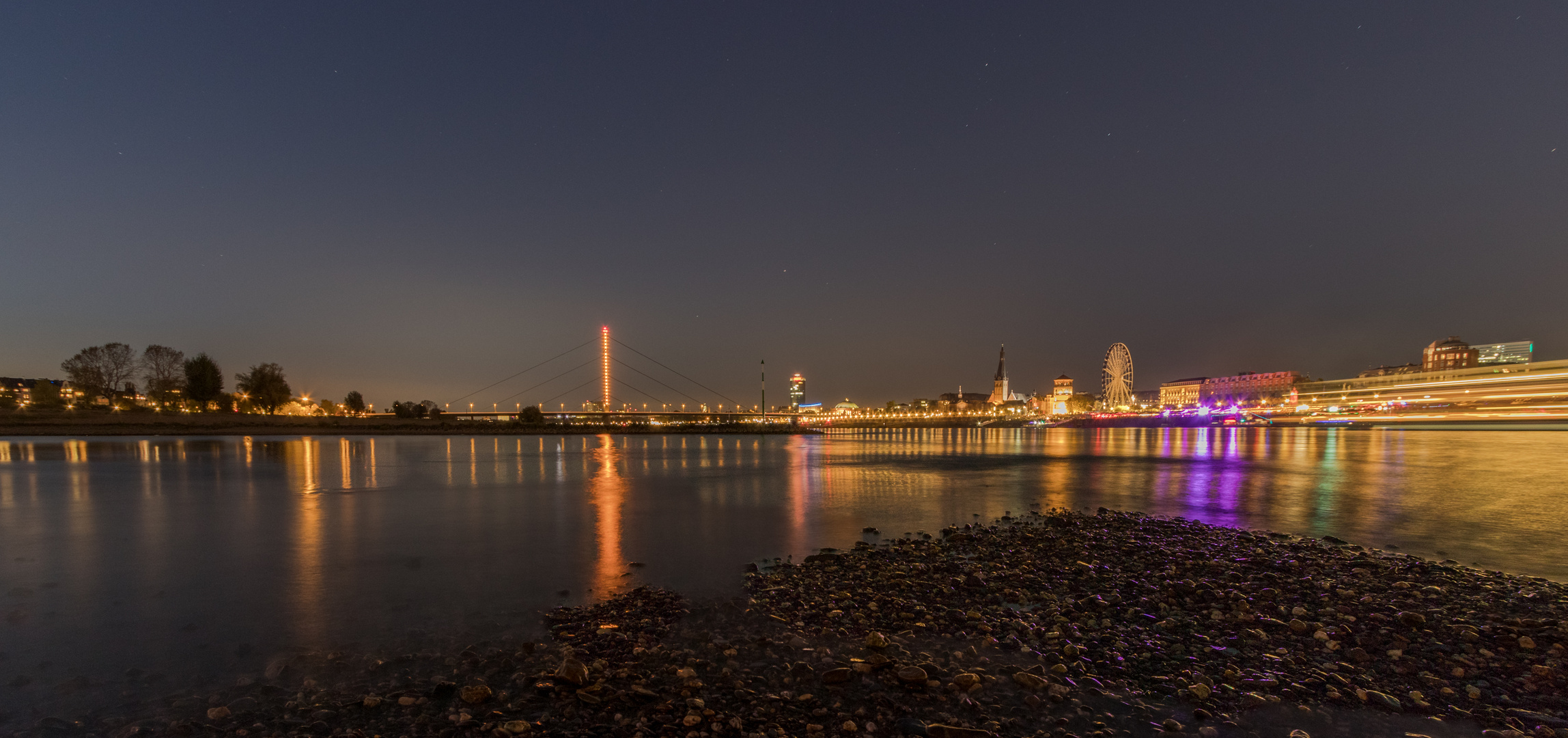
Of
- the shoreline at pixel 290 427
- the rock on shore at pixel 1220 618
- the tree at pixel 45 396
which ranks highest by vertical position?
the tree at pixel 45 396

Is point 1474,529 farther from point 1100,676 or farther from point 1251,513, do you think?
point 1100,676

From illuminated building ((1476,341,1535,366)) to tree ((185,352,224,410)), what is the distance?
282093mm

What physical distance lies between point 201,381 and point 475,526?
118m

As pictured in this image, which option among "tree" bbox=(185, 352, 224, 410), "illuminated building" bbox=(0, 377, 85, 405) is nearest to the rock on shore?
"tree" bbox=(185, 352, 224, 410)

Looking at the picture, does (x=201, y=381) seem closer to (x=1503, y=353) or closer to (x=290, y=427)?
(x=290, y=427)

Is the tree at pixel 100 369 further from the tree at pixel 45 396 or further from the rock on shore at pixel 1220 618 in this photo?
the rock on shore at pixel 1220 618

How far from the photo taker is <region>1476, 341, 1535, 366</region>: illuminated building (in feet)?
530

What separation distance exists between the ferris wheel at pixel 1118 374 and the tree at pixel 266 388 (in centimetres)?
18591

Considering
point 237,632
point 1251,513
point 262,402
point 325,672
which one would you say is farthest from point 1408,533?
point 262,402

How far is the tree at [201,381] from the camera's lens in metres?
95.6

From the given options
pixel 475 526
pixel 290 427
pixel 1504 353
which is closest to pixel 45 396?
pixel 290 427

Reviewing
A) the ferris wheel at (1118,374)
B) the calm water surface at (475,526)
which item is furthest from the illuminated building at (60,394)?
the ferris wheel at (1118,374)

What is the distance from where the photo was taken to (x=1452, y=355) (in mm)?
188125

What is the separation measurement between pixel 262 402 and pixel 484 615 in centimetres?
13410
